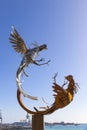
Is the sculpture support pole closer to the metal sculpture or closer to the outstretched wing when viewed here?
the metal sculpture

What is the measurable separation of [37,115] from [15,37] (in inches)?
87.7

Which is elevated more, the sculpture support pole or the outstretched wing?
the outstretched wing

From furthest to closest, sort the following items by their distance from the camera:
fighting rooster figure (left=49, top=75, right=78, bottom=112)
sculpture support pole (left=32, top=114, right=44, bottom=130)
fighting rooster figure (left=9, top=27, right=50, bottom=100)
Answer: fighting rooster figure (left=9, top=27, right=50, bottom=100) → sculpture support pole (left=32, top=114, right=44, bottom=130) → fighting rooster figure (left=49, top=75, right=78, bottom=112)

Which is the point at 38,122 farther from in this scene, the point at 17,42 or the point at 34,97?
the point at 17,42

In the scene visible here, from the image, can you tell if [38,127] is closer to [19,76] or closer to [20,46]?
[19,76]

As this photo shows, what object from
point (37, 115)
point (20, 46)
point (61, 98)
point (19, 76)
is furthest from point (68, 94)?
point (20, 46)

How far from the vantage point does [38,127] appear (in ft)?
25.1

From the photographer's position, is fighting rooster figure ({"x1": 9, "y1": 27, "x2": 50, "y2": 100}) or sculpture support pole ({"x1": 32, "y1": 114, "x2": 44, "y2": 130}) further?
fighting rooster figure ({"x1": 9, "y1": 27, "x2": 50, "y2": 100})

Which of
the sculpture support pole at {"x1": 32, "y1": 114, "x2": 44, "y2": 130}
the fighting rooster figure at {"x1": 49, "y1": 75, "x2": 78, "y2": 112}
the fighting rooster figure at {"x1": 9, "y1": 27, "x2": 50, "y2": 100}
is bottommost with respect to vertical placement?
the sculpture support pole at {"x1": 32, "y1": 114, "x2": 44, "y2": 130}

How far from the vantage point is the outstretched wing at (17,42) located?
27.8 feet

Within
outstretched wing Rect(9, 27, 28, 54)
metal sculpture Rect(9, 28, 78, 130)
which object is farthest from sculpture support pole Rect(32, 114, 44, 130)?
outstretched wing Rect(9, 27, 28, 54)

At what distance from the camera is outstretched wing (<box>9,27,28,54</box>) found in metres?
8.48

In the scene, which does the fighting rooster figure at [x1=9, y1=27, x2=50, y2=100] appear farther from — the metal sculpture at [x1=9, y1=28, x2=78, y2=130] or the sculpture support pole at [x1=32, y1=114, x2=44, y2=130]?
the sculpture support pole at [x1=32, y1=114, x2=44, y2=130]

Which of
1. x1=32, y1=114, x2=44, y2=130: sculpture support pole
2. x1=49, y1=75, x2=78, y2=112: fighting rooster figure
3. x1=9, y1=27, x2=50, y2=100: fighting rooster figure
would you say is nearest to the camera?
x1=49, y1=75, x2=78, y2=112: fighting rooster figure
